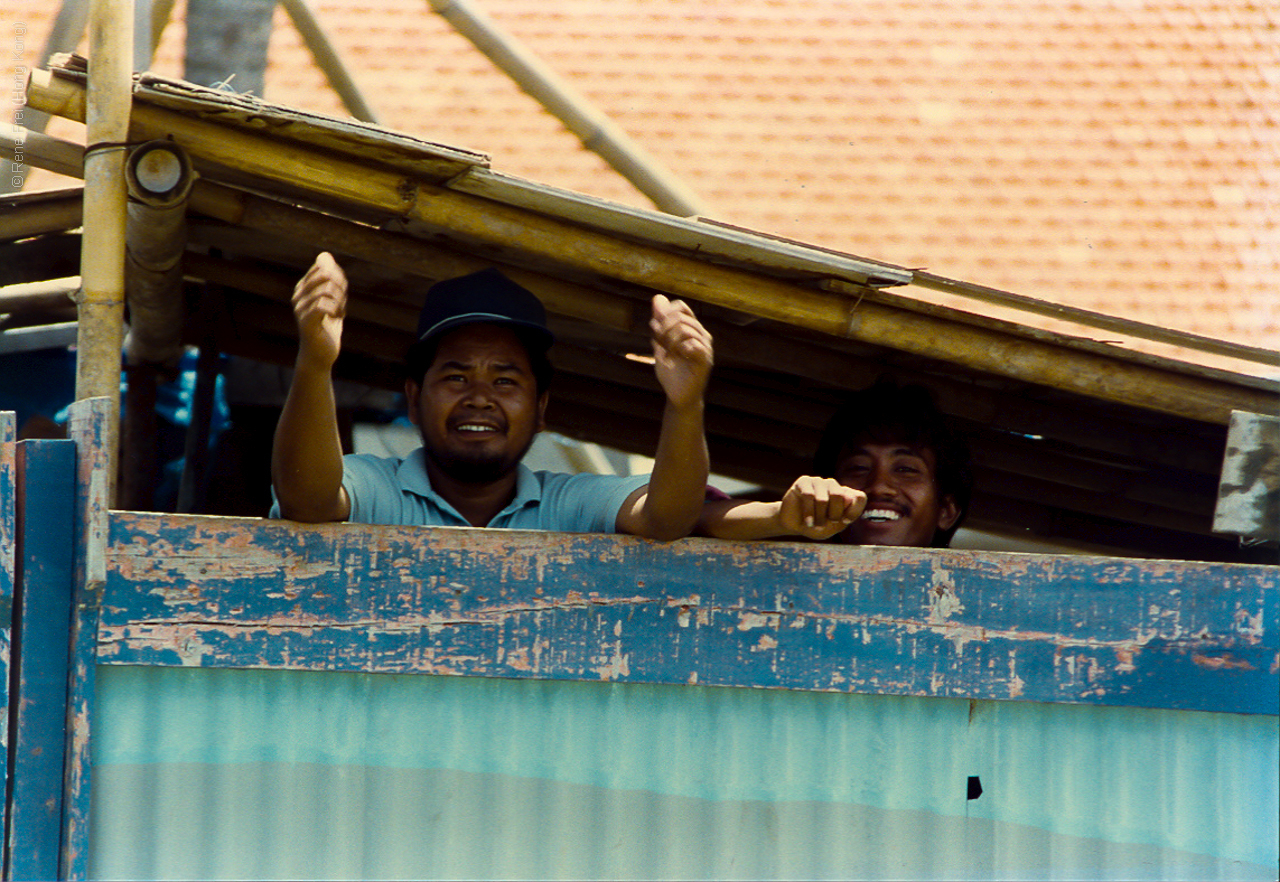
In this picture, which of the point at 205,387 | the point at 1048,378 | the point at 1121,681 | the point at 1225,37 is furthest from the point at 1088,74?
the point at 205,387

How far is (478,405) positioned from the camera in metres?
2.49

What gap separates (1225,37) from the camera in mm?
4645

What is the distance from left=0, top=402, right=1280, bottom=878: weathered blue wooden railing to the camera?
1979mm

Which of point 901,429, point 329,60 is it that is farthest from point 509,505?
point 329,60

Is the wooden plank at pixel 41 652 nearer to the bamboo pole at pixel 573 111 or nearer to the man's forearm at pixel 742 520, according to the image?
the man's forearm at pixel 742 520

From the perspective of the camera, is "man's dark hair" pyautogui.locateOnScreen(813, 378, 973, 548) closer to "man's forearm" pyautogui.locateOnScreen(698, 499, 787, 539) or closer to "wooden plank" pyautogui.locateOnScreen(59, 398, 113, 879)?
"man's forearm" pyautogui.locateOnScreen(698, 499, 787, 539)

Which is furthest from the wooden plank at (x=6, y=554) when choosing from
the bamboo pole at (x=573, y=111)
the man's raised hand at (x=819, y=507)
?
the bamboo pole at (x=573, y=111)

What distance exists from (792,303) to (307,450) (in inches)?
38.8

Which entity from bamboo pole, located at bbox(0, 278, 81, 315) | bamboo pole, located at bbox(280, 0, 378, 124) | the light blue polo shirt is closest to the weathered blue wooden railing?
the light blue polo shirt

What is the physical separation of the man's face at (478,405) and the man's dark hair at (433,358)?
2 centimetres

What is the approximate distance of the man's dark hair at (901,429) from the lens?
281cm

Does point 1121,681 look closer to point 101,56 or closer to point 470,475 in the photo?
point 470,475

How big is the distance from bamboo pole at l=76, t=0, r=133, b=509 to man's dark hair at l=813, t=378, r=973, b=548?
1.66 meters

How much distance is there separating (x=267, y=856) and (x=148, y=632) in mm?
449
